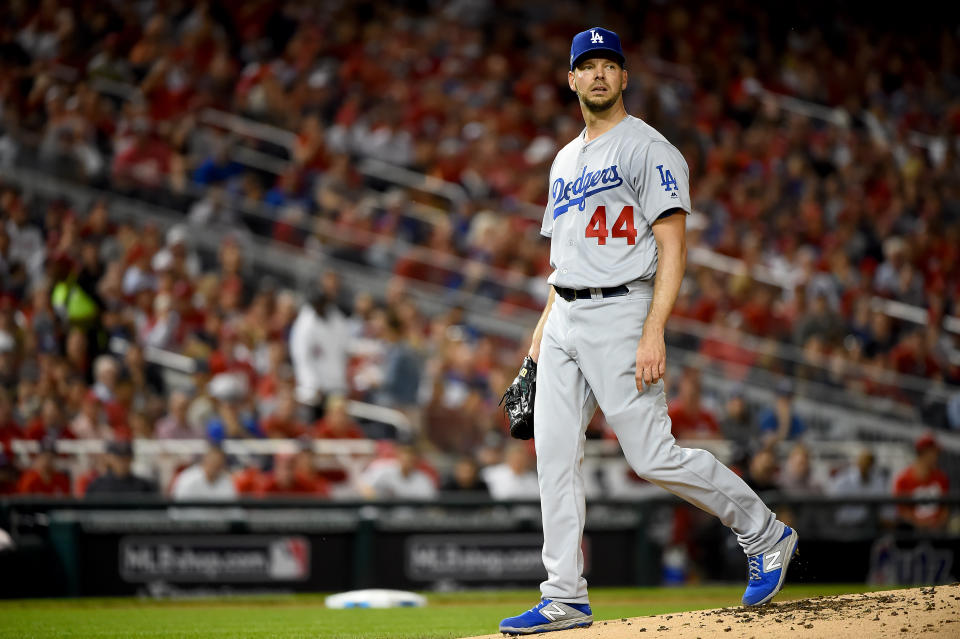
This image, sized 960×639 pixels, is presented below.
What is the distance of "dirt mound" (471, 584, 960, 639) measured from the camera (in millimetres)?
4645

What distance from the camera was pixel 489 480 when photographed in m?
11.3

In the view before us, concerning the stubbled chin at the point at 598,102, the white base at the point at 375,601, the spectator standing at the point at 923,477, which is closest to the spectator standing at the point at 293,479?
the white base at the point at 375,601

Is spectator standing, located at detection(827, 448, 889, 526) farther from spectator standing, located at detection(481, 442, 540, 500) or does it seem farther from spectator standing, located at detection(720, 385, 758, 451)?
spectator standing, located at detection(481, 442, 540, 500)

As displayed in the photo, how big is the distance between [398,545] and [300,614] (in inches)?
98.7

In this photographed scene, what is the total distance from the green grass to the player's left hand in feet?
5.94

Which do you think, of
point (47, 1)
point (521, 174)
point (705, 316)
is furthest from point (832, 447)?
point (47, 1)

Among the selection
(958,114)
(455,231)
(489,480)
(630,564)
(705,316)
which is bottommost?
(630,564)

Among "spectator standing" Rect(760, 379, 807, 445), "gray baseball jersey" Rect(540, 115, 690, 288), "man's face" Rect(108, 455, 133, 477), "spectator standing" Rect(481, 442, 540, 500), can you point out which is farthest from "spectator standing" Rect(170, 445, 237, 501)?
"gray baseball jersey" Rect(540, 115, 690, 288)

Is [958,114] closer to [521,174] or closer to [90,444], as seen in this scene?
[521,174]

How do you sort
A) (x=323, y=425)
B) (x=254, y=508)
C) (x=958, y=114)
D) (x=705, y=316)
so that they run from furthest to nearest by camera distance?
(x=958, y=114)
(x=705, y=316)
(x=323, y=425)
(x=254, y=508)

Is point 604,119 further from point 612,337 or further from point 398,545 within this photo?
point 398,545

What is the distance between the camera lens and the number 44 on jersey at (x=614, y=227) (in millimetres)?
5008

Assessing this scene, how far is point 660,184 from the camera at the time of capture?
493 centimetres

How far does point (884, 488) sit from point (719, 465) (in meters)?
7.42
